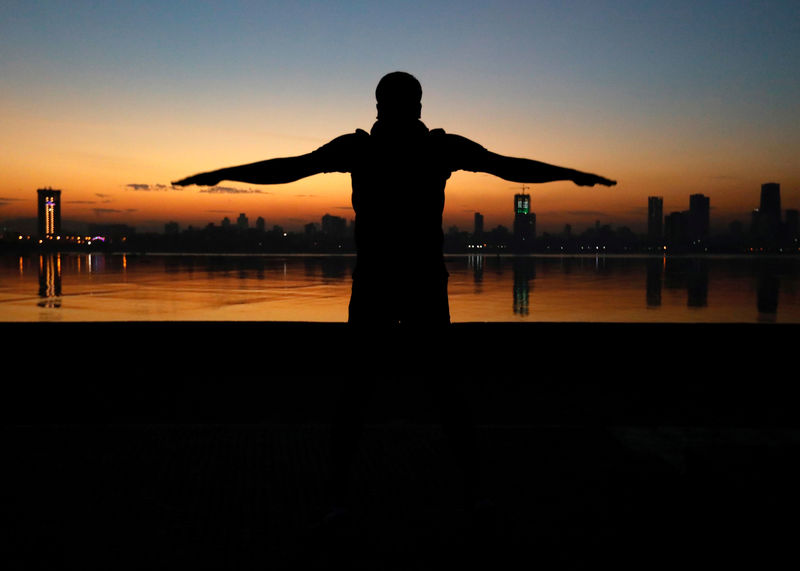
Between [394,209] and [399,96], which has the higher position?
[399,96]

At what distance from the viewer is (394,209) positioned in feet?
9.11

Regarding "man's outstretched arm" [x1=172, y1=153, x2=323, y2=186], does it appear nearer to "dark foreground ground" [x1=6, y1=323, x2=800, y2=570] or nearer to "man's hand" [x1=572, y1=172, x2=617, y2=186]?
"dark foreground ground" [x1=6, y1=323, x2=800, y2=570]

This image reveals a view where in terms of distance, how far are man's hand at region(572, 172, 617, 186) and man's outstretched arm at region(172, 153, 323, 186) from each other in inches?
44.9

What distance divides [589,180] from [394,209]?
91 cm

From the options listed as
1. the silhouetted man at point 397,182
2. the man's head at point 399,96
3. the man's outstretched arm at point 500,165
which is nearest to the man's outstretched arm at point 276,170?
the silhouetted man at point 397,182

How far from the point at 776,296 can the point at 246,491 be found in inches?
1332

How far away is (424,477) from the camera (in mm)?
3514

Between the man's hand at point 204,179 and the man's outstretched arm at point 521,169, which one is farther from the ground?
the man's outstretched arm at point 521,169

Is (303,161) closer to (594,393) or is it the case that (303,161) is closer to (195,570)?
(195,570)

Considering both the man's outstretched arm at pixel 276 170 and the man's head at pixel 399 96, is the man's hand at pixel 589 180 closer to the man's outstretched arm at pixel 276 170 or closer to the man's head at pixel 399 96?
the man's head at pixel 399 96

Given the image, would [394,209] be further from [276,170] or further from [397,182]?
[276,170]

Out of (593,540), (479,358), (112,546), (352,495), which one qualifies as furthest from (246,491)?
(479,358)

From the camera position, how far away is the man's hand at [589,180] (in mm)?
2900

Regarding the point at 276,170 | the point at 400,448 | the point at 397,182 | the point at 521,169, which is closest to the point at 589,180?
the point at 521,169
